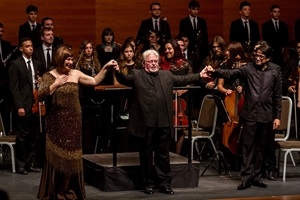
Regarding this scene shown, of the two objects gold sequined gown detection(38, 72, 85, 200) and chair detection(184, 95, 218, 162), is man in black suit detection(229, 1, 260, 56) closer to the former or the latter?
chair detection(184, 95, 218, 162)

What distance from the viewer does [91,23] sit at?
1450cm

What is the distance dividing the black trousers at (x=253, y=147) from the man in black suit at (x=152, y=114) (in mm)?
865

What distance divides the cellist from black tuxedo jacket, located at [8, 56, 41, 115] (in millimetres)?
2241

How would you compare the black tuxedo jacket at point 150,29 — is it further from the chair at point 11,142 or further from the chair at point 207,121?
the chair at point 11,142

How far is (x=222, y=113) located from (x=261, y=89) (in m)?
0.84

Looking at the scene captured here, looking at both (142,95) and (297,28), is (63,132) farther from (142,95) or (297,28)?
(297,28)

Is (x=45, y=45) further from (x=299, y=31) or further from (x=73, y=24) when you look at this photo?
(x=299, y=31)

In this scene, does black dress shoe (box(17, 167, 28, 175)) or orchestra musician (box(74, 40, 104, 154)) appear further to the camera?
orchestra musician (box(74, 40, 104, 154))

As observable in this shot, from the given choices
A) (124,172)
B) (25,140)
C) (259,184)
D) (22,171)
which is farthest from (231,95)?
(22,171)

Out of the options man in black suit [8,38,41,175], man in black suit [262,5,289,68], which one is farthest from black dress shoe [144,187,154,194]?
man in black suit [262,5,289,68]

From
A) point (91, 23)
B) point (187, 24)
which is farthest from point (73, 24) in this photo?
point (187, 24)

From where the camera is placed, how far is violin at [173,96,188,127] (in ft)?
32.4

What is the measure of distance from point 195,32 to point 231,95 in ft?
11.7

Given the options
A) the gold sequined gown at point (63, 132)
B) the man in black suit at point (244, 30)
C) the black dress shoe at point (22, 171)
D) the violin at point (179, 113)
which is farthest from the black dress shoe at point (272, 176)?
the man in black suit at point (244, 30)
